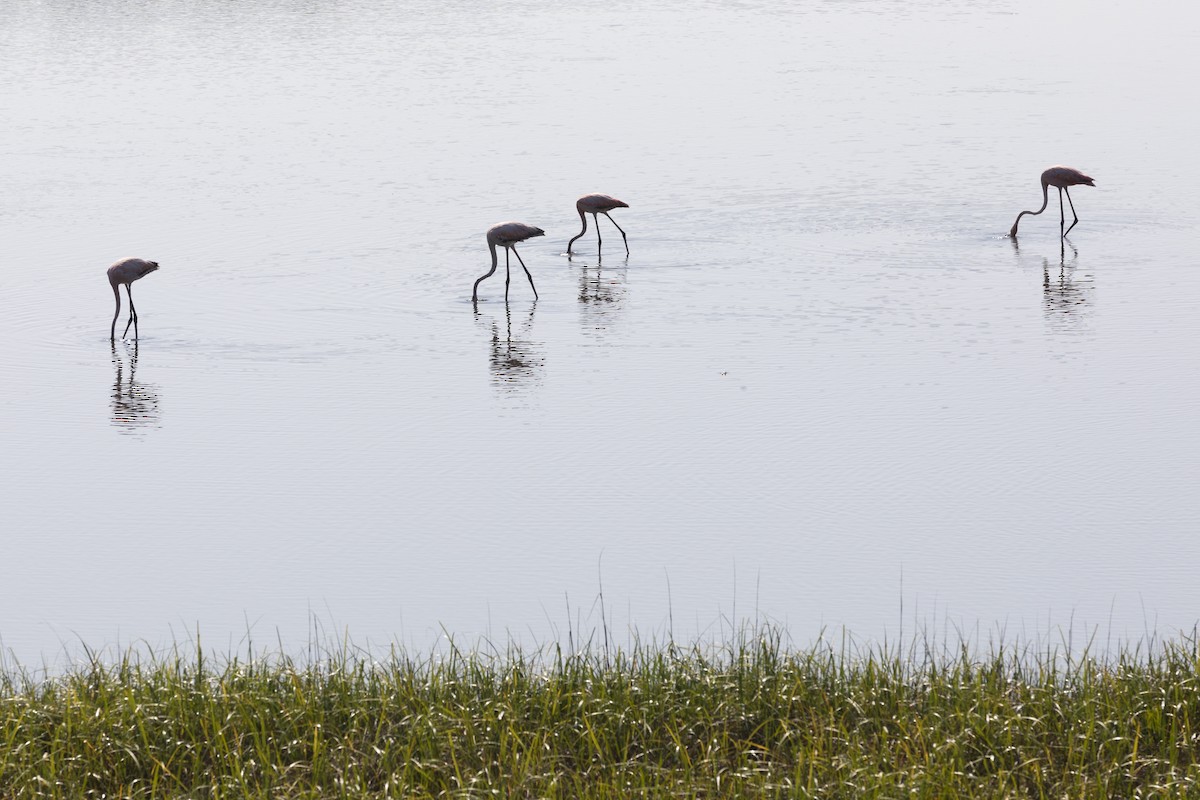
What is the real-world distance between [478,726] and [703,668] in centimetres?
96

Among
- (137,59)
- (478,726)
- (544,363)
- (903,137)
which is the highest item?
(137,59)

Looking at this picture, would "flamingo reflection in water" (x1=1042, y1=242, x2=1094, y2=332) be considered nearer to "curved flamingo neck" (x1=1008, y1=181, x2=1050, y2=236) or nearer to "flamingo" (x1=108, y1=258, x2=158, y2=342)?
"curved flamingo neck" (x1=1008, y1=181, x2=1050, y2=236)

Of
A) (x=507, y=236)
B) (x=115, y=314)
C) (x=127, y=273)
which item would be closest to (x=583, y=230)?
(x=507, y=236)

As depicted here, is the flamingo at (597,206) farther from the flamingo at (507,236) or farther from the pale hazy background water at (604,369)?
the flamingo at (507,236)

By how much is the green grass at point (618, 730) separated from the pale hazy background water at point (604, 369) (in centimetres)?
98

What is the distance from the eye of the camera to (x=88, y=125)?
27.5 meters

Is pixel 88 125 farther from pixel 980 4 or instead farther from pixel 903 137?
pixel 980 4

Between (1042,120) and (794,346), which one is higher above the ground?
(1042,120)

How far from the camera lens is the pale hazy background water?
934 cm

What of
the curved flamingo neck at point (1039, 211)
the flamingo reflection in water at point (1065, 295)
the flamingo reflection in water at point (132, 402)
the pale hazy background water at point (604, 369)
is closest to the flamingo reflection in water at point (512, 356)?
the pale hazy background water at point (604, 369)

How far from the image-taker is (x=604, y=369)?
45.1ft

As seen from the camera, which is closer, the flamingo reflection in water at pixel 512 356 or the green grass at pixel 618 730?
the green grass at pixel 618 730

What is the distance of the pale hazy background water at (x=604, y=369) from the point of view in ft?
30.6

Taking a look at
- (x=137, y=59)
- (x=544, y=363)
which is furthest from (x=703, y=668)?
(x=137, y=59)
